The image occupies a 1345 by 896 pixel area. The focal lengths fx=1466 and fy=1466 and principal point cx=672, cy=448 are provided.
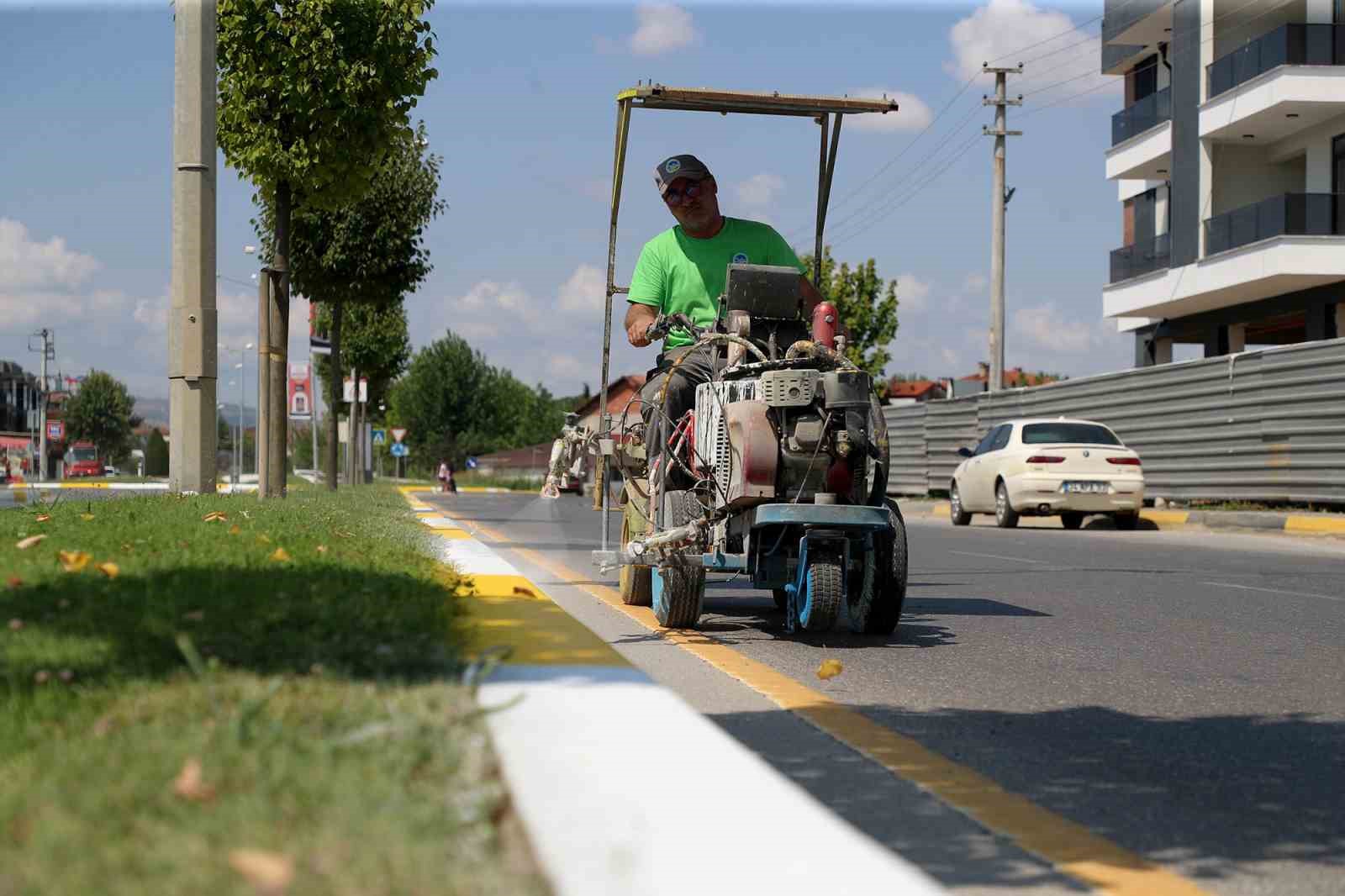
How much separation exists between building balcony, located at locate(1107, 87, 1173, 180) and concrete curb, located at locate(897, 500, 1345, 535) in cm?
1474

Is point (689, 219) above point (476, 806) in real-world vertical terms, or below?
above

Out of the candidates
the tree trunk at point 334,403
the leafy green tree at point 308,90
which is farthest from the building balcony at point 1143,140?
the leafy green tree at point 308,90

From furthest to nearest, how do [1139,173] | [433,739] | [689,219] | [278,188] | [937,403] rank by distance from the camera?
[1139,173]
[937,403]
[278,188]
[689,219]
[433,739]

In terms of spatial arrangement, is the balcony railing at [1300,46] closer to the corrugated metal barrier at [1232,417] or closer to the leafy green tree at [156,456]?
the corrugated metal barrier at [1232,417]

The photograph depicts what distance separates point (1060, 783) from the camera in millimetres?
4246

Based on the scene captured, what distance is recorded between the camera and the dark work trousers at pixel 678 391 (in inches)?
305

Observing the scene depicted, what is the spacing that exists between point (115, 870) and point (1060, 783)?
2.84 metres

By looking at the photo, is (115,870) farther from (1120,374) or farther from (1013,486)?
(1120,374)

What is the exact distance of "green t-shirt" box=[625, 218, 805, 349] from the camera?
8.43 m

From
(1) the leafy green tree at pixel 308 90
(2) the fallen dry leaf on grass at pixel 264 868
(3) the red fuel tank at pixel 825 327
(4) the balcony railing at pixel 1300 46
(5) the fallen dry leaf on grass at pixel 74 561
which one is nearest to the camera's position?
(2) the fallen dry leaf on grass at pixel 264 868

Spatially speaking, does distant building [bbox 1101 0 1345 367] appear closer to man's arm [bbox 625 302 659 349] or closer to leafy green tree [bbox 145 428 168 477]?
man's arm [bbox 625 302 659 349]

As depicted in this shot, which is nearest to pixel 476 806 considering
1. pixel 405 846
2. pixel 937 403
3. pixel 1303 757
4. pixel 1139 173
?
pixel 405 846

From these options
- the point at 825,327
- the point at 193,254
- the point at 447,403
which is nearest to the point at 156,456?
the point at 447,403

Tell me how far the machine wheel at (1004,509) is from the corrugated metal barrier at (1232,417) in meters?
2.89
